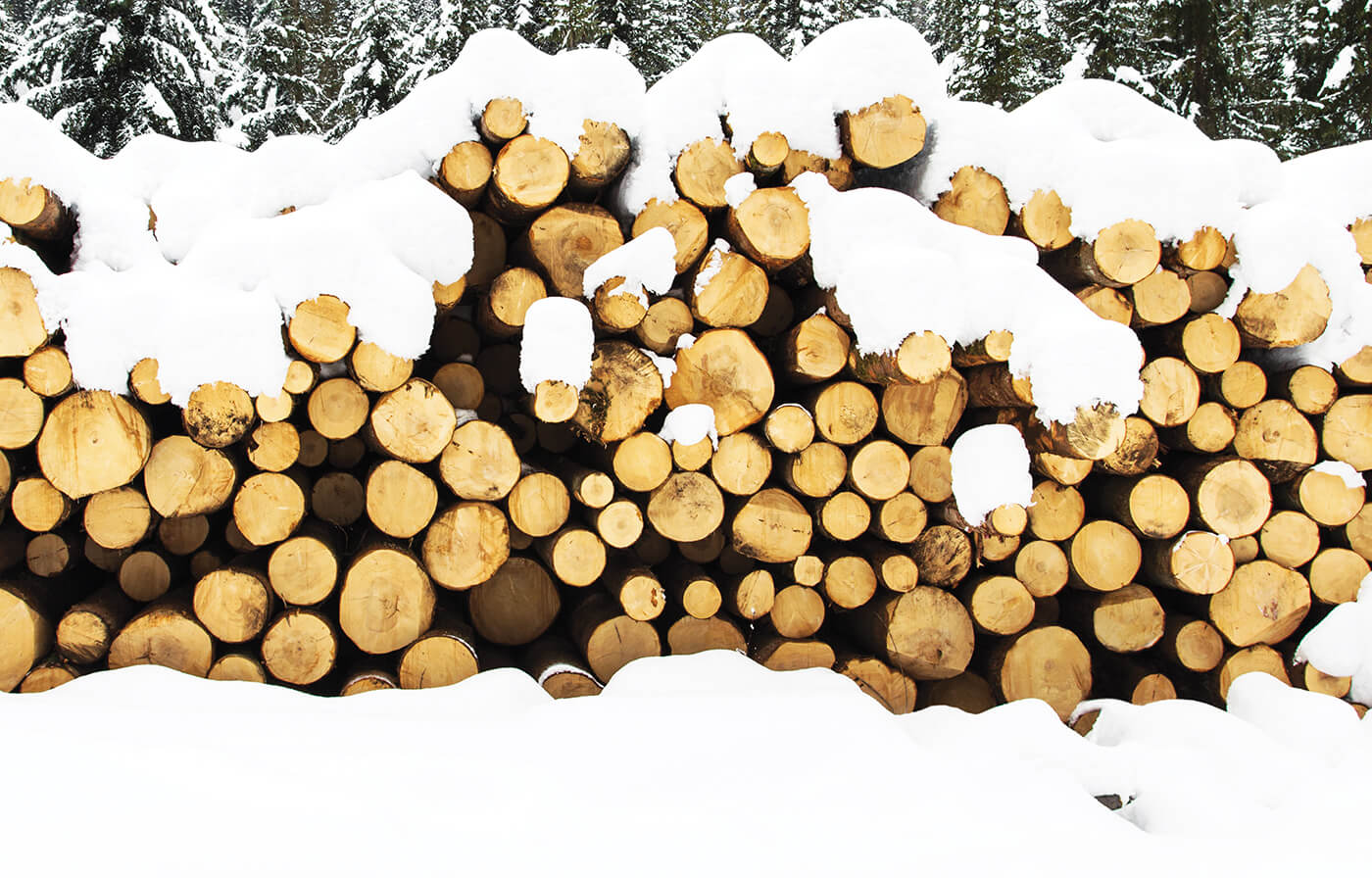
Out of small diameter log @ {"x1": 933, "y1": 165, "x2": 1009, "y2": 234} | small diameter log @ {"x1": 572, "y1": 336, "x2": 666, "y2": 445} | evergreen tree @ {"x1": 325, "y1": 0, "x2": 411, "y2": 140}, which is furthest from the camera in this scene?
evergreen tree @ {"x1": 325, "y1": 0, "x2": 411, "y2": 140}

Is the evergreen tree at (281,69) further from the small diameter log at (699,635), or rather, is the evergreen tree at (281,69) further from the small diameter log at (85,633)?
the small diameter log at (699,635)

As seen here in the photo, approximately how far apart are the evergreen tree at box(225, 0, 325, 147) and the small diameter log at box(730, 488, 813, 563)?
A: 14113mm

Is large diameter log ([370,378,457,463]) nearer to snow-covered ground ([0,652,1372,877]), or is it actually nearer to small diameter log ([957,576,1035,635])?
snow-covered ground ([0,652,1372,877])

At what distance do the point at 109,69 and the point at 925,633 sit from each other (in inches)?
493

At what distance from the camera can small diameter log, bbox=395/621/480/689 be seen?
2.21 meters

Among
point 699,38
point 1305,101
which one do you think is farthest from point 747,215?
point 699,38

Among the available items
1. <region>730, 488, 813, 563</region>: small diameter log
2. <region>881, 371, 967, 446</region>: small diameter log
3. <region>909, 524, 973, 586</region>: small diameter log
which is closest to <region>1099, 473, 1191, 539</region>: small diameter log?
<region>909, 524, 973, 586</region>: small diameter log

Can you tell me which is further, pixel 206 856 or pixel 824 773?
pixel 824 773

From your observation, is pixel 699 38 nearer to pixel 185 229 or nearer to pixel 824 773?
pixel 185 229

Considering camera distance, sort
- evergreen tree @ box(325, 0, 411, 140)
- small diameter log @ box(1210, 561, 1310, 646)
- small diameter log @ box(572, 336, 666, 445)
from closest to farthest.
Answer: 1. small diameter log @ box(572, 336, 666, 445)
2. small diameter log @ box(1210, 561, 1310, 646)
3. evergreen tree @ box(325, 0, 411, 140)

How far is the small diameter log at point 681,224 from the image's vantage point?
93.7 inches

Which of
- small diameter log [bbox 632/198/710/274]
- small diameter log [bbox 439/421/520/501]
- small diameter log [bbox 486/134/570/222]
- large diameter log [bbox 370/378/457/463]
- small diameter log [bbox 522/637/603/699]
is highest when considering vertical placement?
small diameter log [bbox 486/134/570/222]

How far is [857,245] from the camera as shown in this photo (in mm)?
2262

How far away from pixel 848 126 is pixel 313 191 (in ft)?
6.06
